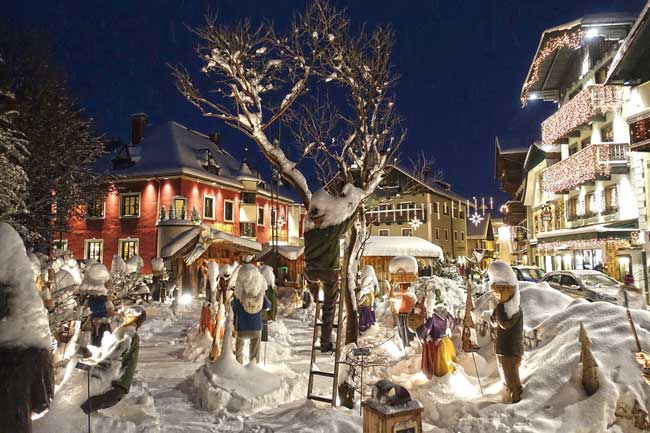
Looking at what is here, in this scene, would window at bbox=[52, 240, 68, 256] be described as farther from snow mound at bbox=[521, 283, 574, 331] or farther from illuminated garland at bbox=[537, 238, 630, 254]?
illuminated garland at bbox=[537, 238, 630, 254]

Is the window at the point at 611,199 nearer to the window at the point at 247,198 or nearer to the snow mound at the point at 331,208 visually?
the snow mound at the point at 331,208

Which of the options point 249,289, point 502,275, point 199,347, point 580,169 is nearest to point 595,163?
point 580,169

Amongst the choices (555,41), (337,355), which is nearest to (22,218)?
(337,355)

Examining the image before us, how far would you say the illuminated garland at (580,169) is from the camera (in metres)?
19.0

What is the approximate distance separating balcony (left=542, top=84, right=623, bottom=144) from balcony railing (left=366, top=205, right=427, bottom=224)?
1929cm

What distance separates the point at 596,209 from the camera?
21297mm

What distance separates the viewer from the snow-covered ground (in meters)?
5.36

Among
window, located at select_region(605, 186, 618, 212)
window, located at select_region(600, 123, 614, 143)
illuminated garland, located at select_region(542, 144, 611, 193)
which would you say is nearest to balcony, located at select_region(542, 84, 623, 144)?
window, located at select_region(600, 123, 614, 143)

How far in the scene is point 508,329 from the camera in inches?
240

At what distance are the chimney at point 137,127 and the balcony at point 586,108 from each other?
93.1 feet

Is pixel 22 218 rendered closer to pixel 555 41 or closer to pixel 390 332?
pixel 390 332

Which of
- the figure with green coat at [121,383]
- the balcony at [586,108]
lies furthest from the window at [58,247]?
the balcony at [586,108]

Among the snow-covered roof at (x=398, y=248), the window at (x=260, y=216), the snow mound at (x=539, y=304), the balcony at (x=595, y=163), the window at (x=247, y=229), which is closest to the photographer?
the snow mound at (x=539, y=304)

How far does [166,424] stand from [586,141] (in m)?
23.8
